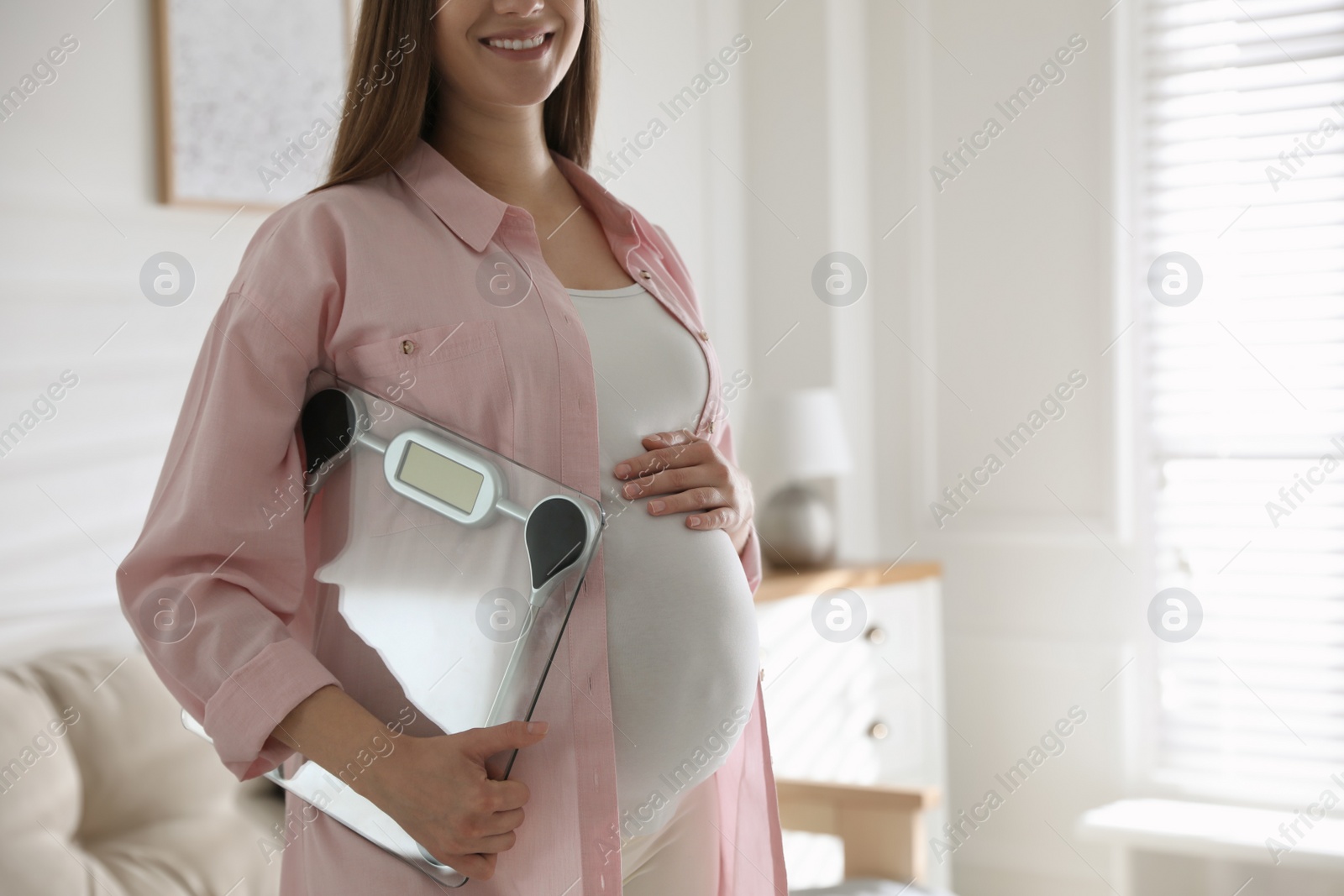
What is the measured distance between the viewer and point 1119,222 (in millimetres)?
2625

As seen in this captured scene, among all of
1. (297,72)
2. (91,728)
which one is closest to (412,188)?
(91,728)

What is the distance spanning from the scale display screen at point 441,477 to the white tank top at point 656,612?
136 millimetres

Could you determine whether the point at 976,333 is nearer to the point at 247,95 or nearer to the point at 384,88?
the point at 247,95

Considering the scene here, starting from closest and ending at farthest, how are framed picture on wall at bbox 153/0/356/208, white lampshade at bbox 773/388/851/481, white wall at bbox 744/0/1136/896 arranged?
framed picture on wall at bbox 153/0/356/208
white lampshade at bbox 773/388/851/481
white wall at bbox 744/0/1136/896

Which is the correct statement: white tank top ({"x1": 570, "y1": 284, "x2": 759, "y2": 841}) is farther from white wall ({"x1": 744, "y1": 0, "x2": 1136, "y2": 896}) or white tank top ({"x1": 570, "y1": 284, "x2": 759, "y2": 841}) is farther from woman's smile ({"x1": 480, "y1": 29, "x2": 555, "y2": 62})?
white wall ({"x1": 744, "y1": 0, "x2": 1136, "y2": 896})

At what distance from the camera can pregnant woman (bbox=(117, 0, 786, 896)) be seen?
0.72m

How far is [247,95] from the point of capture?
1.85 metres

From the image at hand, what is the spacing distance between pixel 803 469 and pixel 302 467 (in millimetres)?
1830

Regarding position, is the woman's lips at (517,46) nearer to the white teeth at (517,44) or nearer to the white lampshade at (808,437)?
the white teeth at (517,44)

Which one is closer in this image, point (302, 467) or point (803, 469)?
point (302, 467)

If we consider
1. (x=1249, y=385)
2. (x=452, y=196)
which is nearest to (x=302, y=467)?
(x=452, y=196)

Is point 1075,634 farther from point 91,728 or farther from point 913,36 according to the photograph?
point 91,728

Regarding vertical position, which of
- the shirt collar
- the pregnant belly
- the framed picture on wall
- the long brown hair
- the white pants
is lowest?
the white pants

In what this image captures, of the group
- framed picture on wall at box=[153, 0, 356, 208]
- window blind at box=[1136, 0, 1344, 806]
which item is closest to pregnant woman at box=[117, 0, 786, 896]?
framed picture on wall at box=[153, 0, 356, 208]
